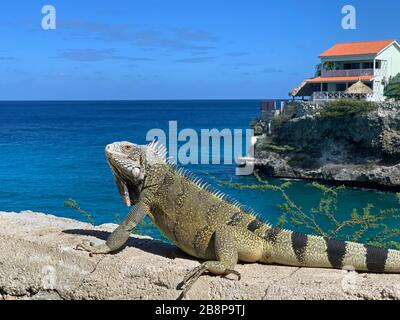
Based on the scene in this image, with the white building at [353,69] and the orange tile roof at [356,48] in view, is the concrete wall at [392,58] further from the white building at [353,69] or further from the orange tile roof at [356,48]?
the orange tile roof at [356,48]

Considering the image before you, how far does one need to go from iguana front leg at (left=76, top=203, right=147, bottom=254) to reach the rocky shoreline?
3.2 inches

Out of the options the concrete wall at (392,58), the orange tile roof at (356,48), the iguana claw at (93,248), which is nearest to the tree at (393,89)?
the concrete wall at (392,58)

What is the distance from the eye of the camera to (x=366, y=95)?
37219 mm

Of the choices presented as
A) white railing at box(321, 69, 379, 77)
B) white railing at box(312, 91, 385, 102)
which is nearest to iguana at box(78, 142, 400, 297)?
white railing at box(312, 91, 385, 102)

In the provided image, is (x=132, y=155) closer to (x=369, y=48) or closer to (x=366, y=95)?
(x=366, y=95)

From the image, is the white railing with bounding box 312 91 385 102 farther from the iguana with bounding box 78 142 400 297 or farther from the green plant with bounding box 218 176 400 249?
the iguana with bounding box 78 142 400 297

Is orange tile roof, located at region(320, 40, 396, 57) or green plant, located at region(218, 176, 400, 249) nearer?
green plant, located at region(218, 176, 400, 249)

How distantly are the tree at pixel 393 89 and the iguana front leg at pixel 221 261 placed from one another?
35294 millimetres

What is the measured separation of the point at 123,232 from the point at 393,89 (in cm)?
3677

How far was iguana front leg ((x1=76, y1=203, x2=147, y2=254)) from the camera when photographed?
5273 mm

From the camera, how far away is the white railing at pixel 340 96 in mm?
37375

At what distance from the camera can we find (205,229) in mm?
5051
